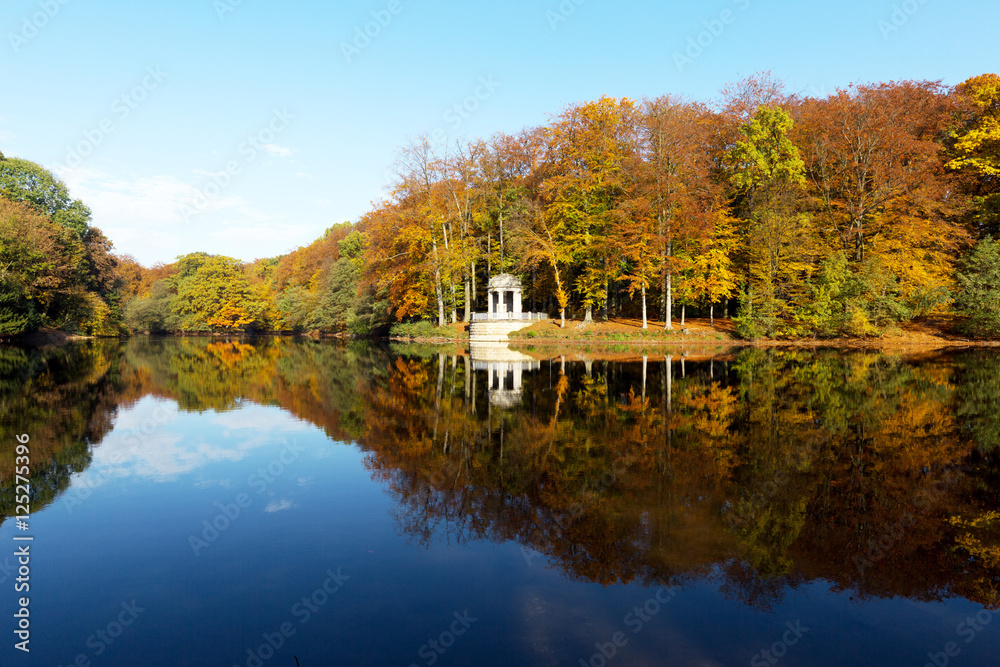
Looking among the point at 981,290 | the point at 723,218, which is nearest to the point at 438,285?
the point at 723,218

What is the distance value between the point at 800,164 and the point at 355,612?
4128 cm

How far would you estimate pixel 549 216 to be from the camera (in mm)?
40656

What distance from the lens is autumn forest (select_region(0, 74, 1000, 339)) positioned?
3450cm

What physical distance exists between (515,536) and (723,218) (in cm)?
3601

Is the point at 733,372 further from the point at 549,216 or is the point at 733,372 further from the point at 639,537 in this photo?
the point at 549,216

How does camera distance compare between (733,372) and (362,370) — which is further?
(362,370)

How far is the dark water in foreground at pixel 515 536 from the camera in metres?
4.34

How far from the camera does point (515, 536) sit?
6.30 m

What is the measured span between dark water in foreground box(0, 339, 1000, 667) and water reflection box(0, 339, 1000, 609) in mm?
53

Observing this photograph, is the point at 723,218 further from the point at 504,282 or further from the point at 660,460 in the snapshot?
the point at 660,460

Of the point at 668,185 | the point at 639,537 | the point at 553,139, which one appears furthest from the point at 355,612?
the point at 553,139

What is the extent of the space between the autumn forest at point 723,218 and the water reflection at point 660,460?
16.4 m

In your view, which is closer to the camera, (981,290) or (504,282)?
(981,290)

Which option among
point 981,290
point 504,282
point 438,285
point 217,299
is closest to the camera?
point 981,290
